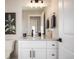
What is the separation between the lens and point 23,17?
5578mm

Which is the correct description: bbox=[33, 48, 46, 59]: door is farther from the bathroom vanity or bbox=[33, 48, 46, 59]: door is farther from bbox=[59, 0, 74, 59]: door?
bbox=[59, 0, 74, 59]: door

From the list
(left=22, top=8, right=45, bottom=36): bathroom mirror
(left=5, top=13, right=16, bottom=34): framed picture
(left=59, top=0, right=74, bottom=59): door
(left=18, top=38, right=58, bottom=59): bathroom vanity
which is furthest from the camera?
(left=5, top=13, right=16, bottom=34): framed picture

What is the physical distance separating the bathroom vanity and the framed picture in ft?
5.56

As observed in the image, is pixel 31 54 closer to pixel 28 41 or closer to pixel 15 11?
pixel 28 41

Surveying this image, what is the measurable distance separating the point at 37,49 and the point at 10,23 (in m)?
2.09

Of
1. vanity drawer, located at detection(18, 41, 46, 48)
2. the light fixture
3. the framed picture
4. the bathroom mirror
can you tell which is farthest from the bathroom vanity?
the light fixture

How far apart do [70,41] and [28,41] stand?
1.84 meters

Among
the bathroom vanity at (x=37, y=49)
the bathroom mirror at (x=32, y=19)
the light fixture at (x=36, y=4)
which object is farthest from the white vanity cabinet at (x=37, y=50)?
the light fixture at (x=36, y=4)

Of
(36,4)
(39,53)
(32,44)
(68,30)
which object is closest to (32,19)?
(36,4)

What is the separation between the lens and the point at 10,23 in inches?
224

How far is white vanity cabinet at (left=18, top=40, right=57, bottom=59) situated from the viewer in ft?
13.2
